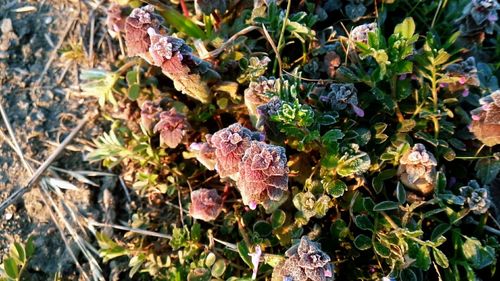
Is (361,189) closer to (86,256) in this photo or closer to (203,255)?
(203,255)

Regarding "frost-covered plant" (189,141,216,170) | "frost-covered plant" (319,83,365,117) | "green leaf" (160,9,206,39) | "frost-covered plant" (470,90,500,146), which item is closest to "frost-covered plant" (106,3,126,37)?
"green leaf" (160,9,206,39)

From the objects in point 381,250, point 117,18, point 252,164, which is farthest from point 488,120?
point 117,18

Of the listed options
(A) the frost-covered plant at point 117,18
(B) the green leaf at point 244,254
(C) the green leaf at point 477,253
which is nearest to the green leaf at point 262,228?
(B) the green leaf at point 244,254

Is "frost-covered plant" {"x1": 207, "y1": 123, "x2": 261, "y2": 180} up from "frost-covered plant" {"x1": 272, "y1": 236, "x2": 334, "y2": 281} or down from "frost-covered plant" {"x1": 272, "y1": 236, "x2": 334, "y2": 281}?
up

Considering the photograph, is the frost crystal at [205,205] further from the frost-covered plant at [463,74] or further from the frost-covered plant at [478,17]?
the frost-covered plant at [478,17]

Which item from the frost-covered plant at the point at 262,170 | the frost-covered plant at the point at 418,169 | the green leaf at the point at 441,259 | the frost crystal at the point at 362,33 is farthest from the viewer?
the frost crystal at the point at 362,33

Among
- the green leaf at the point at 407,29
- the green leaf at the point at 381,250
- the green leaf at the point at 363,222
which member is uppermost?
the green leaf at the point at 407,29

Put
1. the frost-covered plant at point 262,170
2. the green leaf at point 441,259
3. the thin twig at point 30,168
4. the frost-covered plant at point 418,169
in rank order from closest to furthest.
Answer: the frost-covered plant at point 262,170 < the green leaf at point 441,259 < the frost-covered plant at point 418,169 < the thin twig at point 30,168

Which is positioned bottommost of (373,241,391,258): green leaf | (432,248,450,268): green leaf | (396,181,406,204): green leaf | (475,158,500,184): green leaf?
(373,241,391,258): green leaf

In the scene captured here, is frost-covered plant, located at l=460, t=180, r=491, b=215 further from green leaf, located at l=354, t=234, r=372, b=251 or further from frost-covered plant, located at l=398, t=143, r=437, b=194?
green leaf, located at l=354, t=234, r=372, b=251
